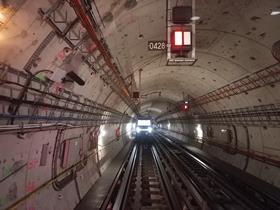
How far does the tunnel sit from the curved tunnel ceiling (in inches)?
1.3

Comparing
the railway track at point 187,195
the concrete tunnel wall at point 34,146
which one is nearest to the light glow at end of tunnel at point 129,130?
the railway track at point 187,195

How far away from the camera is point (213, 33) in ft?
27.3

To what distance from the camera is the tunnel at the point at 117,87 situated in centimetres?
402

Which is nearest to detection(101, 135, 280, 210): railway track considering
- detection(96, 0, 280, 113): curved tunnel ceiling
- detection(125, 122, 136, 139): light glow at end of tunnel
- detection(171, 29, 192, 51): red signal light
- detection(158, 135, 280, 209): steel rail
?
detection(158, 135, 280, 209): steel rail

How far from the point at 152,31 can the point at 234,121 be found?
26.6 feet

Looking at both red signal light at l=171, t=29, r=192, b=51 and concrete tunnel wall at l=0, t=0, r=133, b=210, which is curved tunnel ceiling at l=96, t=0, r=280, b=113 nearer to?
red signal light at l=171, t=29, r=192, b=51

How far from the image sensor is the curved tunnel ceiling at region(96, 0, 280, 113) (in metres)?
6.17

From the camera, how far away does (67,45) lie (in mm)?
5027

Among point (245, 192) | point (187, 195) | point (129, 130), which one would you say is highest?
point (129, 130)

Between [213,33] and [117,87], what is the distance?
4.13 m

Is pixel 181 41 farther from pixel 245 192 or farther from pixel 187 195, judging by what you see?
pixel 245 192

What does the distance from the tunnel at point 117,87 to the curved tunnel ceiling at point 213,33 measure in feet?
0.11

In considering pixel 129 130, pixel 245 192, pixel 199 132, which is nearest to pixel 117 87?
pixel 245 192

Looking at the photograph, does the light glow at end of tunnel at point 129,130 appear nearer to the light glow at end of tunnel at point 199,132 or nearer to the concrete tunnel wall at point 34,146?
the light glow at end of tunnel at point 199,132
